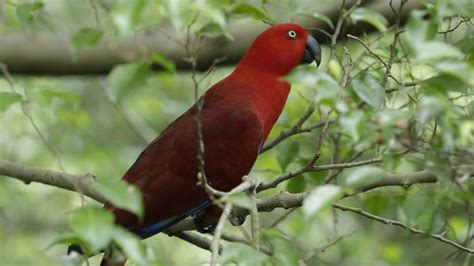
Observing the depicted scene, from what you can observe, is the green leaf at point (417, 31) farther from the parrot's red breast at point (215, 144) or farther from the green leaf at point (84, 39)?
the parrot's red breast at point (215, 144)

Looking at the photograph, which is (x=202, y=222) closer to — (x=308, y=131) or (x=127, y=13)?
(x=308, y=131)

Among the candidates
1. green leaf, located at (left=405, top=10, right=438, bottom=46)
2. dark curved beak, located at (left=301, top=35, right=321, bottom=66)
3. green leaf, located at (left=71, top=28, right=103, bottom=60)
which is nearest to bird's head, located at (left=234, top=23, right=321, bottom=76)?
dark curved beak, located at (left=301, top=35, right=321, bottom=66)

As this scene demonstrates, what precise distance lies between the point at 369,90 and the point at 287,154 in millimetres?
975

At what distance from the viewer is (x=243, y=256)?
1650mm

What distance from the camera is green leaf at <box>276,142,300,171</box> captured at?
2836mm

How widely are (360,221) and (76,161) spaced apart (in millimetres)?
1773

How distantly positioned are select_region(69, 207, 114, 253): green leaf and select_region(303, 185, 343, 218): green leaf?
340 mm

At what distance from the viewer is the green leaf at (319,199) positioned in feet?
5.19

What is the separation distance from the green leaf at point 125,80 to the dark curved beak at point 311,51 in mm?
1392

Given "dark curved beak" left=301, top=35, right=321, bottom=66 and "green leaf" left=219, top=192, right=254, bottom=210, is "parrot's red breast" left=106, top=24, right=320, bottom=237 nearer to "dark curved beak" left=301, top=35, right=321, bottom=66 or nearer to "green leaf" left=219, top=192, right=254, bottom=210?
"dark curved beak" left=301, top=35, right=321, bottom=66

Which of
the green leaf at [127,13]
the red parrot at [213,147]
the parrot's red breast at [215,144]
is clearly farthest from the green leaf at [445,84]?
the parrot's red breast at [215,144]

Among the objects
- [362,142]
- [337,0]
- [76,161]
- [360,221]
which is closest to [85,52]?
[337,0]

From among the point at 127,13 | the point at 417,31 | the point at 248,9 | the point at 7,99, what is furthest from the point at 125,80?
the point at 248,9

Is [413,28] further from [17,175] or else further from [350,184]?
[17,175]
